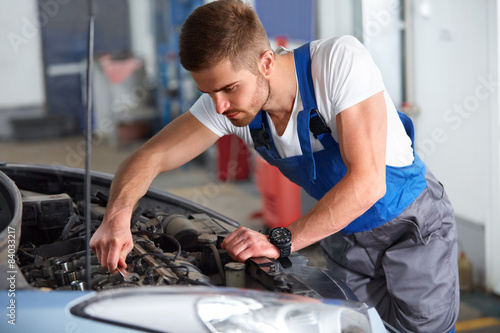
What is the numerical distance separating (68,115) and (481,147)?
7.61 m

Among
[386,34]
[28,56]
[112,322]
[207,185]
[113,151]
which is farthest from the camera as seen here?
[28,56]

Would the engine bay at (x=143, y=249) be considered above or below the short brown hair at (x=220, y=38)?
below

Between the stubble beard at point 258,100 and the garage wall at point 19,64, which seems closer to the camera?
the stubble beard at point 258,100

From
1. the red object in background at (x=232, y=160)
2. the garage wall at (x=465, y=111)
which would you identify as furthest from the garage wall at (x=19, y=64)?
the garage wall at (x=465, y=111)

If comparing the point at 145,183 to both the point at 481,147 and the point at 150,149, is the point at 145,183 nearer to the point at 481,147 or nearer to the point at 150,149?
the point at 150,149

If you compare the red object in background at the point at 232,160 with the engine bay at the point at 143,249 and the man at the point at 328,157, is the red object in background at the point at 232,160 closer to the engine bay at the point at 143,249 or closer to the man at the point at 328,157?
the engine bay at the point at 143,249

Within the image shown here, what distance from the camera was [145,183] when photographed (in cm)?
173

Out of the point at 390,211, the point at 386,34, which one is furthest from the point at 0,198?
the point at 386,34

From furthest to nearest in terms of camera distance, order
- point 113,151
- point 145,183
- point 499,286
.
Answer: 1. point 113,151
2. point 499,286
3. point 145,183

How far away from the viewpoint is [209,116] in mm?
1806

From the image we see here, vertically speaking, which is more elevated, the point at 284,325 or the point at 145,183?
the point at 145,183

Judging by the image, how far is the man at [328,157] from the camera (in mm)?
1428

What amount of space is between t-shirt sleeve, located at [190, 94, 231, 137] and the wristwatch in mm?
495

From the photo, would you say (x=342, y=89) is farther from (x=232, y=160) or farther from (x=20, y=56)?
(x=20, y=56)
